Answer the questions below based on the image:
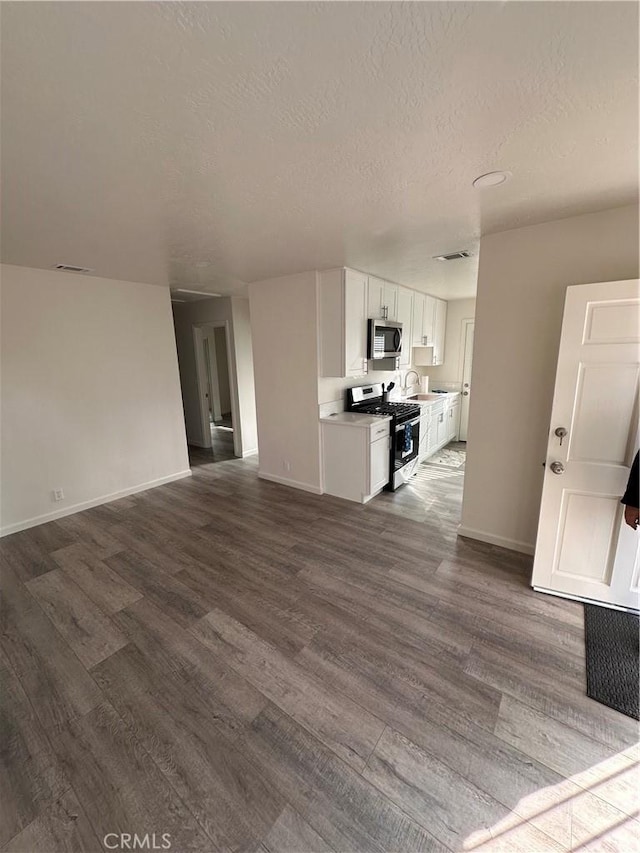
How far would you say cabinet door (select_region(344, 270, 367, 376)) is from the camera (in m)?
3.80

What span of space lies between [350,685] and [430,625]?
669 millimetres

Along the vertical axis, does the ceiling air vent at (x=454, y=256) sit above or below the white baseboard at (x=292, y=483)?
above

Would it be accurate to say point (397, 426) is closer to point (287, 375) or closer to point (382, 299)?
point (287, 375)

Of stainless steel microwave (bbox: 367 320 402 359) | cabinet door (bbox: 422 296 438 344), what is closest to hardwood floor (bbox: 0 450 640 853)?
stainless steel microwave (bbox: 367 320 402 359)

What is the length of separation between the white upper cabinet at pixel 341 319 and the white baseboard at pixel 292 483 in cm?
144

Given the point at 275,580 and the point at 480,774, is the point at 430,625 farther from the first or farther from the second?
the point at 275,580

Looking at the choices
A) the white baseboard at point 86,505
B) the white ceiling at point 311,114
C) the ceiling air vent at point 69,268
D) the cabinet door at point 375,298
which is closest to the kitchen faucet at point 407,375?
the cabinet door at point 375,298

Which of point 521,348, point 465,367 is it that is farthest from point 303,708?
point 465,367

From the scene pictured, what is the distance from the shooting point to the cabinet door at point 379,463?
12.8 ft

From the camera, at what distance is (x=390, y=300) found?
15.2 ft

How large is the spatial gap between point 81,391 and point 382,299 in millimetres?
3745

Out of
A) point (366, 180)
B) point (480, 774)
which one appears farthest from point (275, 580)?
point (366, 180)

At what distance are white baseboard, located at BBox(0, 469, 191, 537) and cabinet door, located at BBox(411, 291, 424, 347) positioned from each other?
13.2 feet

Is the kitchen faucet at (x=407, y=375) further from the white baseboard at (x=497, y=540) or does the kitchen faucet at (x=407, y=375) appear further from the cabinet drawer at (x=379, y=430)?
the white baseboard at (x=497, y=540)
